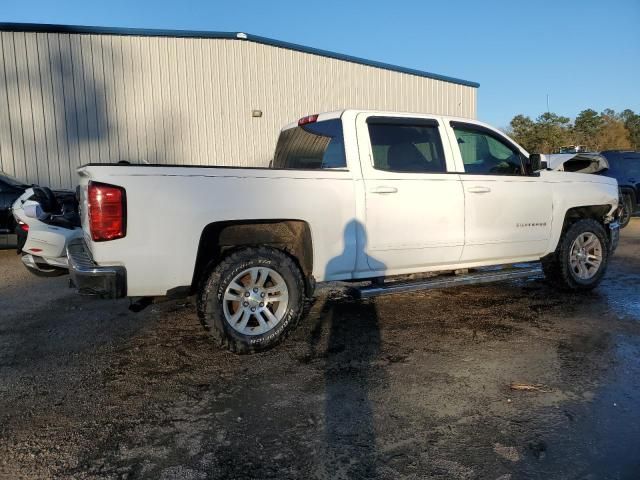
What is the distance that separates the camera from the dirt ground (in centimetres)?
280

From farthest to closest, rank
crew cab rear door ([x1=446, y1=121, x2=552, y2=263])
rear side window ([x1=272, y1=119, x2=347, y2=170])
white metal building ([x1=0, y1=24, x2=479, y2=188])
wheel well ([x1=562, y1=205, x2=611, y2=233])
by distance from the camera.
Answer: white metal building ([x1=0, y1=24, x2=479, y2=188]) → wheel well ([x1=562, y1=205, x2=611, y2=233]) → crew cab rear door ([x1=446, y1=121, x2=552, y2=263]) → rear side window ([x1=272, y1=119, x2=347, y2=170])

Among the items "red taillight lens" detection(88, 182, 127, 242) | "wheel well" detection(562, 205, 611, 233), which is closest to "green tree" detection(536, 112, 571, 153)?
"wheel well" detection(562, 205, 611, 233)

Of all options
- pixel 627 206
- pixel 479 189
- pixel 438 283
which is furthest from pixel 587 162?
pixel 438 283

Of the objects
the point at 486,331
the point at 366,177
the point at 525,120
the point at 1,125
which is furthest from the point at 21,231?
the point at 525,120

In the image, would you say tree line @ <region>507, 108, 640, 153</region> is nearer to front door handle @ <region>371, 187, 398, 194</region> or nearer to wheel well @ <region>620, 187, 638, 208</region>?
wheel well @ <region>620, 187, 638, 208</region>

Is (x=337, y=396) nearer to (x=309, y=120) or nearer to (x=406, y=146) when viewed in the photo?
(x=406, y=146)

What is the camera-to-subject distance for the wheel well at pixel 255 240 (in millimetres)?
4332

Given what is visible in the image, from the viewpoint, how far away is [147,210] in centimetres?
392

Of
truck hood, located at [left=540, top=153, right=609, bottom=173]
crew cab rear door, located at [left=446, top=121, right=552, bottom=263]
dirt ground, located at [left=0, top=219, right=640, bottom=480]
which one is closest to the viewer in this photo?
dirt ground, located at [left=0, top=219, right=640, bottom=480]

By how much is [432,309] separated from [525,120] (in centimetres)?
4719

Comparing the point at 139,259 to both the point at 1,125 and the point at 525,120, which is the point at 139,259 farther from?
the point at 525,120

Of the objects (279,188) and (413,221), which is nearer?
(279,188)

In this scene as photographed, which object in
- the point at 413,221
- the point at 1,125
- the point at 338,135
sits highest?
the point at 1,125

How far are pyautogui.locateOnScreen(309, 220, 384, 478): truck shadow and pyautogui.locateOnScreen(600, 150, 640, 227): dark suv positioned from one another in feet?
36.0
